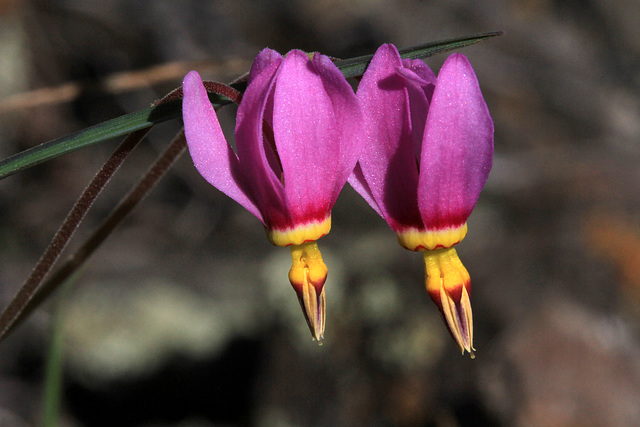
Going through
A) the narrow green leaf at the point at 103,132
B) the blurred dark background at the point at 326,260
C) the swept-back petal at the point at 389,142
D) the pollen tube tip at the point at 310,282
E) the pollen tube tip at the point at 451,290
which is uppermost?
the narrow green leaf at the point at 103,132

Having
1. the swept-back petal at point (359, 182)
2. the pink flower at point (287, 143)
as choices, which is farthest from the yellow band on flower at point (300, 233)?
the swept-back petal at point (359, 182)

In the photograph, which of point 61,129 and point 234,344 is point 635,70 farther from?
point 61,129

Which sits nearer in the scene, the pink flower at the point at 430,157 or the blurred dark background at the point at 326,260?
the pink flower at the point at 430,157

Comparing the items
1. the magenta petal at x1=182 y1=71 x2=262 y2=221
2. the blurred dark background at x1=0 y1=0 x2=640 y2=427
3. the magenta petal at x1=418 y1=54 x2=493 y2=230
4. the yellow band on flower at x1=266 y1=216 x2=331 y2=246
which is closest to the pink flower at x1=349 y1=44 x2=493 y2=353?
the magenta petal at x1=418 y1=54 x2=493 y2=230

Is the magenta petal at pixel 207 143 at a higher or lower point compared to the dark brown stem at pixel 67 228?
higher

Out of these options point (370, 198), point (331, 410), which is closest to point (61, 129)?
point (331, 410)

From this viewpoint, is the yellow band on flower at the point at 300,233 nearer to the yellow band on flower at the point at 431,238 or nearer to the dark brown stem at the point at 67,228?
the yellow band on flower at the point at 431,238

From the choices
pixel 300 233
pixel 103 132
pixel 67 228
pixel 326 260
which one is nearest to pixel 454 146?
pixel 300 233
